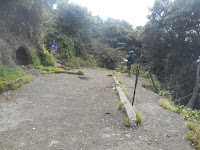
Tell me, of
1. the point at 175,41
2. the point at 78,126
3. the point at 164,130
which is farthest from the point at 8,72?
the point at 175,41

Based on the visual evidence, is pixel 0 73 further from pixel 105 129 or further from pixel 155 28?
pixel 155 28

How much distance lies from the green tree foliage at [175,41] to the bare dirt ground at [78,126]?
32.4 feet

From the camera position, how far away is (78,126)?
3.01 m

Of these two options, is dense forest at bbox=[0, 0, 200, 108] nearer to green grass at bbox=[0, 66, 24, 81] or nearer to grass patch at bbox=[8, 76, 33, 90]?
green grass at bbox=[0, 66, 24, 81]

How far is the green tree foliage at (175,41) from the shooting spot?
1159cm

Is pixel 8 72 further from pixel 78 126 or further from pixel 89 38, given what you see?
pixel 89 38

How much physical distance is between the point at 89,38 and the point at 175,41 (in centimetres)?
879

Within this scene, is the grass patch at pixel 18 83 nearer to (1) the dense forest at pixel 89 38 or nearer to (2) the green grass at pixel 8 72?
(2) the green grass at pixel 8 72

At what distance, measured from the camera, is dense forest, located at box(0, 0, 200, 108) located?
7.78 m

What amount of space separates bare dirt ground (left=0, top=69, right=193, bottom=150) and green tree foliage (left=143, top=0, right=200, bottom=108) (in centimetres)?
988

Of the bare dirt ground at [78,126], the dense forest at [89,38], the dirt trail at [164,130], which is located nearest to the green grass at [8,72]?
the bare dirt ground at [78,126]

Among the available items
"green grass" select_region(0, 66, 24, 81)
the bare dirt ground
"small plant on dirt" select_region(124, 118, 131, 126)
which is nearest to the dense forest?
"green grass" select_region(0, 66, 24, 81)

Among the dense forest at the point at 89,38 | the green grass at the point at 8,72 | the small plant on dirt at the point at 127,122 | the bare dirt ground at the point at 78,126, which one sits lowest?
the bare dirt ground at the point at 78,126

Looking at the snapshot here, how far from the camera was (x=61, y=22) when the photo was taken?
13.9 meters
